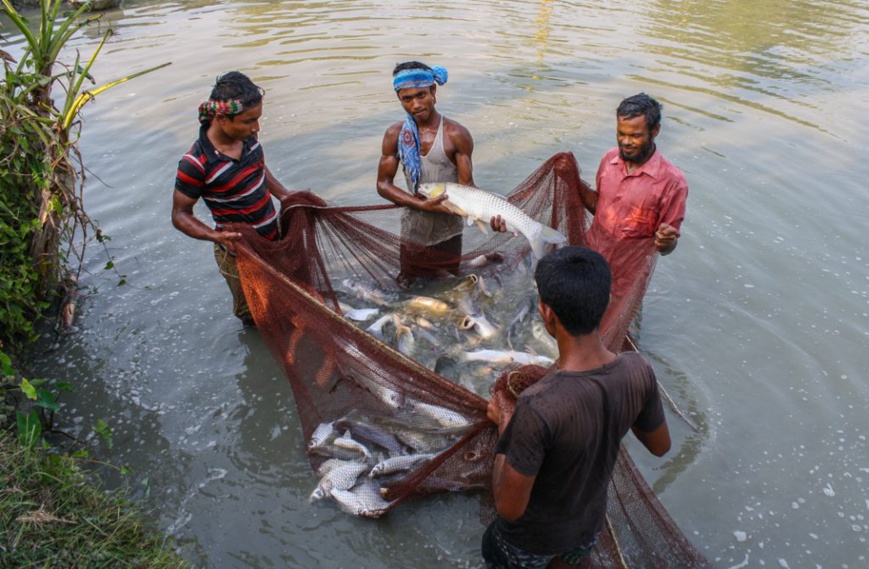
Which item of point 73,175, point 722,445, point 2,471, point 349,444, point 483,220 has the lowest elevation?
point 722,445

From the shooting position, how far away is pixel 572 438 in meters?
2.19

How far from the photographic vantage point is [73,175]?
15.6 ft

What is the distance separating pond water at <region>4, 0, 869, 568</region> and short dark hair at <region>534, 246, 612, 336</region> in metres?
2.03

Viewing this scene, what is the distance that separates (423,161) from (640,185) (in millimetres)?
1745

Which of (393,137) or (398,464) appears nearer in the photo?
(398,464)

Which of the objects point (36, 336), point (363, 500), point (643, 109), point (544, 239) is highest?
point (643, 109)

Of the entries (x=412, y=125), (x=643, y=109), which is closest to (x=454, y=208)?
(x=412, y=125)

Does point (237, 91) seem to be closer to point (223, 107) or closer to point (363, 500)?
point (223, 107)

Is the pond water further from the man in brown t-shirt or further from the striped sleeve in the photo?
the striped sleeve

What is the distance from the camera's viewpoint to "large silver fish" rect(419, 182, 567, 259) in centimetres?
464

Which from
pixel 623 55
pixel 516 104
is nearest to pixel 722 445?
pixel 516 104

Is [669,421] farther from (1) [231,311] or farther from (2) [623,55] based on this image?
(2) [623,55]

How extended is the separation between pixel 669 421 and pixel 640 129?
205 centimetres

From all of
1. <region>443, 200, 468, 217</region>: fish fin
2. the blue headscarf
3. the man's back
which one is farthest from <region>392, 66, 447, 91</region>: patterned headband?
the man's back
